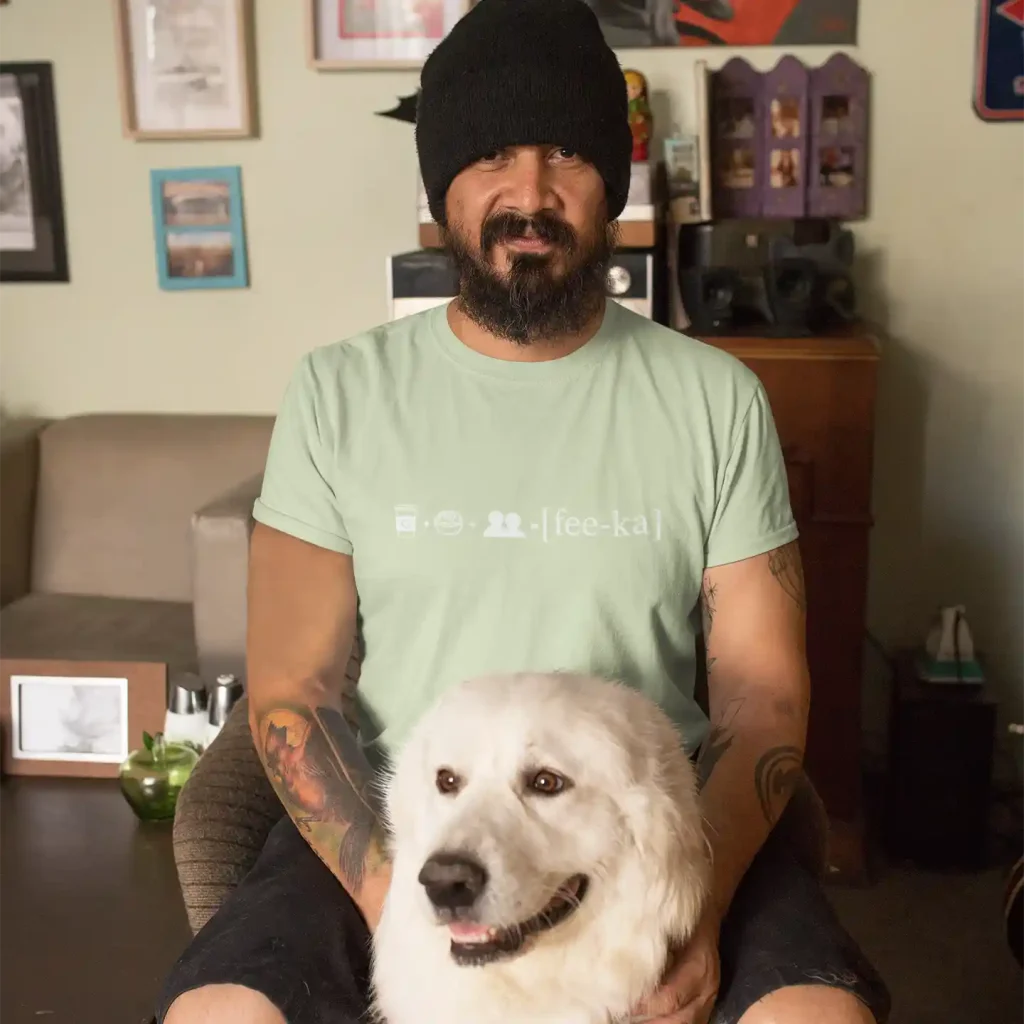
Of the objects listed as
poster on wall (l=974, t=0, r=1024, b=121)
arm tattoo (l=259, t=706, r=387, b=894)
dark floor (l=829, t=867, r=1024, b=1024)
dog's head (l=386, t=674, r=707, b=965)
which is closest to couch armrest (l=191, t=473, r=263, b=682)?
arm tattoo (l=259, t=706, r=387, b=894)

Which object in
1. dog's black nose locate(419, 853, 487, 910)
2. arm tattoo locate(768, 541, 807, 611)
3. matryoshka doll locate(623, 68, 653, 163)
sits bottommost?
dog's black nose locate(419, 853, 487, 910)

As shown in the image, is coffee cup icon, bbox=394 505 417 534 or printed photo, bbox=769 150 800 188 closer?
coffee cup icon, bbox=394 505 417 534

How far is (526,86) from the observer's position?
1337mm

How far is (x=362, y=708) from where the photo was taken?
1373mm

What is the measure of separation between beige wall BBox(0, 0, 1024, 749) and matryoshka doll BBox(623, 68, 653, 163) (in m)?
0.20

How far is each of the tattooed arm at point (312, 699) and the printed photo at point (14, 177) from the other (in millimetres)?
1935

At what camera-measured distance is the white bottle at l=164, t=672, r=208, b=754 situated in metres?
1.88

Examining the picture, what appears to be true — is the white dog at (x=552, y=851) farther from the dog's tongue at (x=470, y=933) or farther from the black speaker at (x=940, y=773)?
the black speaker at (x=940, y=773)

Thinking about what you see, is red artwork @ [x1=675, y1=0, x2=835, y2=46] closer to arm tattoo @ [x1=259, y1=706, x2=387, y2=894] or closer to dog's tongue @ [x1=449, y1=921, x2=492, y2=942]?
arm tattoo @ [x1=259, y1=706, x2=387, y2=894]

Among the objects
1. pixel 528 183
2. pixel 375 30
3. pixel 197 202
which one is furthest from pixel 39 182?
pixel 528 183

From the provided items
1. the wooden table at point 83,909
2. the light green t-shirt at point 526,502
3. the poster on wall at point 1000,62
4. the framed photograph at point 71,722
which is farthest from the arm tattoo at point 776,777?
the poster on wall at point 1000,62

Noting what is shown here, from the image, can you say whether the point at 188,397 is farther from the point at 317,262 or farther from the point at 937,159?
the point at 937,159

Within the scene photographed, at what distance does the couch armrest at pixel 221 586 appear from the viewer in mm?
2049

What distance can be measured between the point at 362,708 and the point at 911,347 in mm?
1784
